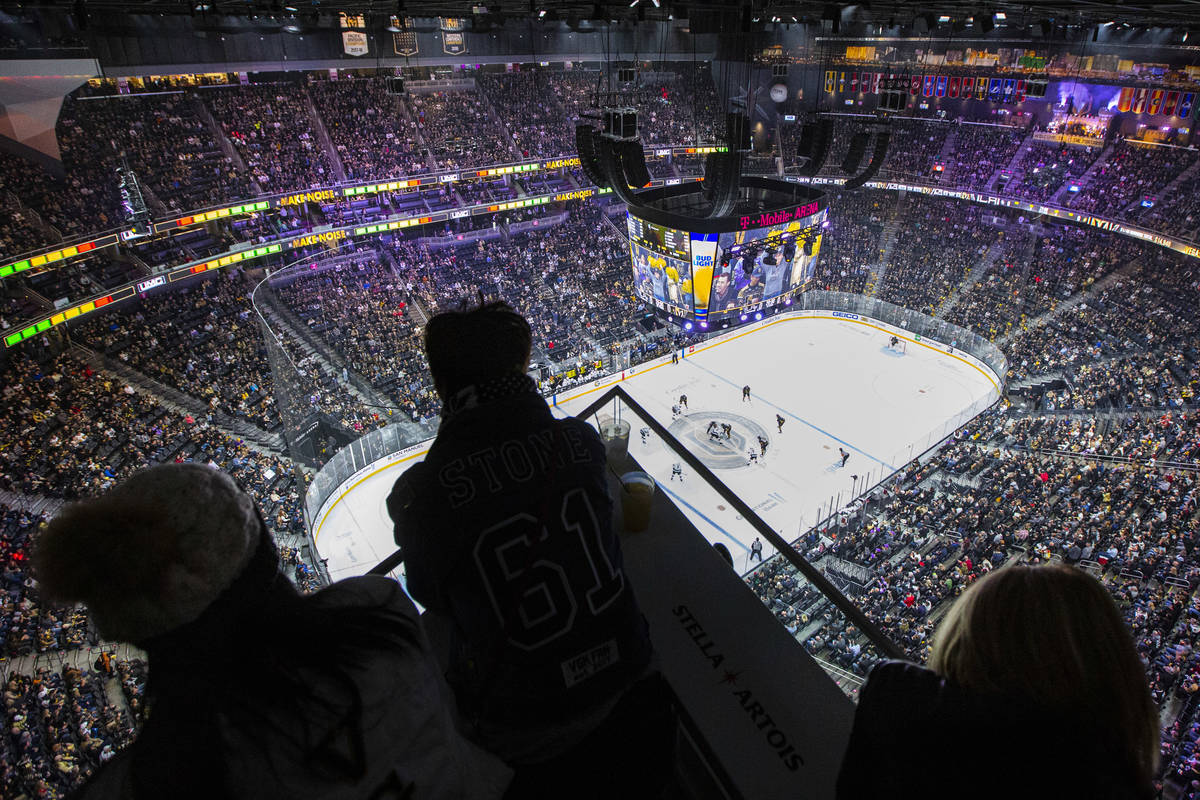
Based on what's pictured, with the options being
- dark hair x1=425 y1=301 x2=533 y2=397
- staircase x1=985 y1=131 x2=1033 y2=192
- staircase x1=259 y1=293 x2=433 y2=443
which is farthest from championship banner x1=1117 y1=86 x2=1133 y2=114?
dark hair x1=425 y1=301 x2=533 y2=397

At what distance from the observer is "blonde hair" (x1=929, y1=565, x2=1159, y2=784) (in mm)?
1354

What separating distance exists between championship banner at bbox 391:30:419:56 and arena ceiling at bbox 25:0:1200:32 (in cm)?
344

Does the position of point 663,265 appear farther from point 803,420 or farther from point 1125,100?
point 1125,100

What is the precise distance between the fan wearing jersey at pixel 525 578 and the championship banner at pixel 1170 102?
111 ft

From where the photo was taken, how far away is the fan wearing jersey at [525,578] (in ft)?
6.05

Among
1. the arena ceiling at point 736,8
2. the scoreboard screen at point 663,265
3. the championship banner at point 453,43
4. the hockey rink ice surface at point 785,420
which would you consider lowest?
the hockey rink ice surface at point 785,420

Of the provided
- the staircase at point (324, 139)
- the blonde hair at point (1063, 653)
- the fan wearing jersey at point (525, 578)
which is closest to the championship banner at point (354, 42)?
the staircase at point (324, 139)

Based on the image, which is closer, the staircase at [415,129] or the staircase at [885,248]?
the staircase at [415,129]

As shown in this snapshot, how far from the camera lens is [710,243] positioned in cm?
1608

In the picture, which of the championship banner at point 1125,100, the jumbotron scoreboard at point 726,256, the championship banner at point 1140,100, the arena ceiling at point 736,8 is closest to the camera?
the arena ceiling at point 736,8

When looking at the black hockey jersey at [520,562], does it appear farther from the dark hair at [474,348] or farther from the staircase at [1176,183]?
the staircase at [1176,183]

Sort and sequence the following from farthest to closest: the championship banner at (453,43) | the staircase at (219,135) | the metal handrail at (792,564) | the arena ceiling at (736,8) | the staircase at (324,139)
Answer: the championship banner at (453,43) → the staircase at (324,139) → the staircase at (219,135) → the arena ceiling at (736,8) → the metal handrail at (792,564)

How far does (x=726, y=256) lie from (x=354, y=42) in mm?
19829

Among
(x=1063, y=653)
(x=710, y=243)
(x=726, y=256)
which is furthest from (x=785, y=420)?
(x=1063, y=653)
